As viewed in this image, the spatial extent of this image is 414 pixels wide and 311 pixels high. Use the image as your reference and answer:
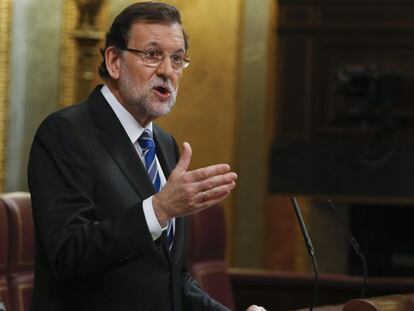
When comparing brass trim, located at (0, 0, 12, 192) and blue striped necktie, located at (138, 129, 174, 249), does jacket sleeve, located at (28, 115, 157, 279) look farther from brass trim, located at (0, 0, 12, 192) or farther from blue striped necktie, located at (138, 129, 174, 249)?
brass trim, located at (0, 0, 12, 192)

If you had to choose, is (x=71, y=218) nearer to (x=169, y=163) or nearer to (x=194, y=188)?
(x=194, y=188)

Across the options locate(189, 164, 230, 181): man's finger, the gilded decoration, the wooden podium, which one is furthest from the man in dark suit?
the gilded decoration

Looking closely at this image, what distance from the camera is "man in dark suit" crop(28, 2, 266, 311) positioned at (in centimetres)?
196

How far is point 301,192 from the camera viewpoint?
20.0 feet

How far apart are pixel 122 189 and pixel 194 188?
0.23 meters

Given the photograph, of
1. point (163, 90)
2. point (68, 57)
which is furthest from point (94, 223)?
point (68, 57)

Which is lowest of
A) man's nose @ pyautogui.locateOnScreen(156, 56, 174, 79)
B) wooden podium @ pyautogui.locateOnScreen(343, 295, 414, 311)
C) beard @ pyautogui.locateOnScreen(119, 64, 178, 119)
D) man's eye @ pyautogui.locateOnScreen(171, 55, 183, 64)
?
wooden podium @ pyautogui.locateOnScreen(343, 295, 414, 311)

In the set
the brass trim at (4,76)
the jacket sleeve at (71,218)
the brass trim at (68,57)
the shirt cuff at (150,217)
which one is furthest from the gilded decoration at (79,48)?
the shirt cuff at (150,217)

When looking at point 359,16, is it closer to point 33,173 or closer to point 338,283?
point 338,283

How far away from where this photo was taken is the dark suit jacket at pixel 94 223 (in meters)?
1.97

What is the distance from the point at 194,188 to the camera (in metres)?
1.90

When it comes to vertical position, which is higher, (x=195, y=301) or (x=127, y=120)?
(x=127, y=120)

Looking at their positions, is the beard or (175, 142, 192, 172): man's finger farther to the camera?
the beard

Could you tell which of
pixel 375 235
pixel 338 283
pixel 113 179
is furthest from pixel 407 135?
pixel 113 179
